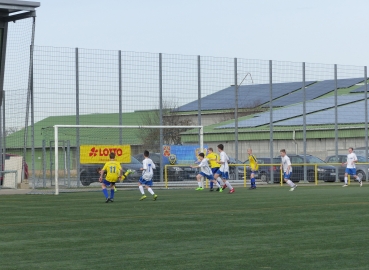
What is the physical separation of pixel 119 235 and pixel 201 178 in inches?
784

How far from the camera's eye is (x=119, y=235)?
42.6 ft

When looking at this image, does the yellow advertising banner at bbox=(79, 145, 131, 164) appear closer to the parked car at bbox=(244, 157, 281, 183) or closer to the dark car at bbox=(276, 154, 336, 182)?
the parked car at bbox=(244, 157, 281, 183)

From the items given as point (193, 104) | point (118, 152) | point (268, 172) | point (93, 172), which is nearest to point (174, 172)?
point (118, 152)

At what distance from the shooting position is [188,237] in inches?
495

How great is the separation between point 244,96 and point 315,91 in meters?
4.52

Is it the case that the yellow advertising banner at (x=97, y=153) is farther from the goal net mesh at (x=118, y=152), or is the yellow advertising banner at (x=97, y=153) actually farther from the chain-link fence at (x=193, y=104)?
the chain-link fence at (x=193, y=104)

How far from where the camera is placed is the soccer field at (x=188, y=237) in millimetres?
9766

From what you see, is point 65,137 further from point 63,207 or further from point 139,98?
point 63,207

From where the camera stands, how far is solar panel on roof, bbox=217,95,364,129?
127 feet

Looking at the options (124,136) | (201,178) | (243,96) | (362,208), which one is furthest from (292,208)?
(243,96)

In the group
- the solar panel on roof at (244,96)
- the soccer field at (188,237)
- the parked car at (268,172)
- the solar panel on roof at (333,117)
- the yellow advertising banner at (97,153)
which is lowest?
the soccer field at (188,237)

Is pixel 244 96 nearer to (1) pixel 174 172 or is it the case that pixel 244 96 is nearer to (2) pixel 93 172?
(1) pixel 174 172

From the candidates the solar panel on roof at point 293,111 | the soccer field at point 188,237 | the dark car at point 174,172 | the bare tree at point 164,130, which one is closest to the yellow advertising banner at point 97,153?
the bare tree at point 164,130

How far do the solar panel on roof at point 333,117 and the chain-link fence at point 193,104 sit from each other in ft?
0.17
